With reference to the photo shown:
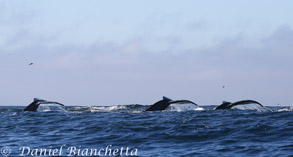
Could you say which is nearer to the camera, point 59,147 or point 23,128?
point 59,147

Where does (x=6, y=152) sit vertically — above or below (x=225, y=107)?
below

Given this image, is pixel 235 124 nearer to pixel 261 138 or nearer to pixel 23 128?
pixel 261 138

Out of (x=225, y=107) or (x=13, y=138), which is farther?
(x=225, y=107)

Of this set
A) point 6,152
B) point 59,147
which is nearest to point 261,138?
point 59,147

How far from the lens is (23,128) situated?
76.9ft

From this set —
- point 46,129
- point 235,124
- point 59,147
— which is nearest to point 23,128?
point 46,129

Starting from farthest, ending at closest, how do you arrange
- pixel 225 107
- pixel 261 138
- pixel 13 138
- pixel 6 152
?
pixel 225 107 → pixel 13 138 → pixel 261 138 → pixel 6 152

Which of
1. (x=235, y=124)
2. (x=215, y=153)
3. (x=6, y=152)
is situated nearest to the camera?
(x=215, y=153)

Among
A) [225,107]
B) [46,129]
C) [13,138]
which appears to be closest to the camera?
[13,138]

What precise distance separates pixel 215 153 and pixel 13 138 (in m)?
9.03

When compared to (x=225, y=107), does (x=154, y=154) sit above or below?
below

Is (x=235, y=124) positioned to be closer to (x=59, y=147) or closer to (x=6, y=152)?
(x=59, y=147)

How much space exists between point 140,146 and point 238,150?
11.4ft

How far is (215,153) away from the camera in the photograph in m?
14.9
